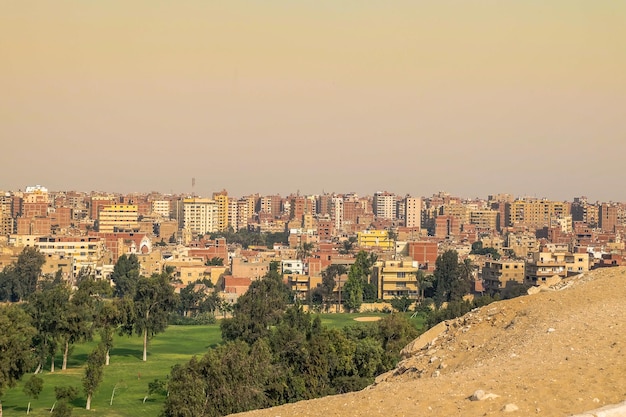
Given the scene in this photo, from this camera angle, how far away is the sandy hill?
8508mm

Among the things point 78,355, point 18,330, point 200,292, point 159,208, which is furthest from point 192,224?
point 18,330

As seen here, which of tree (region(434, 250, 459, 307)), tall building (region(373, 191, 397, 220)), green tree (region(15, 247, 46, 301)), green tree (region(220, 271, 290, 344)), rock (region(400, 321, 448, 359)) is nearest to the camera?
rock (region(400, 321, 448, 359))

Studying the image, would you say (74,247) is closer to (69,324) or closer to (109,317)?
(109,317)

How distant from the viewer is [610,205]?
127000 mm

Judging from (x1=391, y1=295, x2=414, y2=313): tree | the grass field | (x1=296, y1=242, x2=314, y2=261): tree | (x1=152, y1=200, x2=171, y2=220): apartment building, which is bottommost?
the grass field

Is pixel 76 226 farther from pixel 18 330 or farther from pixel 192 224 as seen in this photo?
pixel 18 330

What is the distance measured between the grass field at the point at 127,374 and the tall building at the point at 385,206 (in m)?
101

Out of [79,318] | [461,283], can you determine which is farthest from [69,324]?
[461,283]

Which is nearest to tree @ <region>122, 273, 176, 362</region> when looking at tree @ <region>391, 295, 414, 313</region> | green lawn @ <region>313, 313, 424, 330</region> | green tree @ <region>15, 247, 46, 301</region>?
green lawn @ <region>313, 313, 424, 330</region>

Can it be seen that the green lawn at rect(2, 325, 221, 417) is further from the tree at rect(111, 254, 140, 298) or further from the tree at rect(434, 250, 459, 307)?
the tree at rect(434, 250, 459, 307)

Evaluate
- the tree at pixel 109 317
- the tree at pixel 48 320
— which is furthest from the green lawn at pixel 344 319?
the tree at pixel 48 320

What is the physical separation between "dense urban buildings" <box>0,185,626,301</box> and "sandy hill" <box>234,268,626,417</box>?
40.3m

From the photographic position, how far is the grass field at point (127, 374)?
81.9 feet

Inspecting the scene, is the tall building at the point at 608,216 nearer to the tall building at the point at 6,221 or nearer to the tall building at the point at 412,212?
the tall building at the point at 412,212
